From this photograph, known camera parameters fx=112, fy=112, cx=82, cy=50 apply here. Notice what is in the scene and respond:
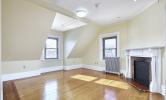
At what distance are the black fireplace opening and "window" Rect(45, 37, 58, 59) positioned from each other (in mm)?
4245

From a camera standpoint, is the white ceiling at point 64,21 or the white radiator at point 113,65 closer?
the white ceiling at point 64,21

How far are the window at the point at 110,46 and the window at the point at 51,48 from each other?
2.79 metres

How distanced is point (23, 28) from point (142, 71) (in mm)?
4182

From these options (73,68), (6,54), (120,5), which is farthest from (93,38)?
(6,54)

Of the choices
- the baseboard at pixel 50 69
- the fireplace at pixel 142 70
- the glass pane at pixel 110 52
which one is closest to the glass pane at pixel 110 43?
the glass pane at pixel 110 52

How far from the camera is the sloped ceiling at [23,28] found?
298cm

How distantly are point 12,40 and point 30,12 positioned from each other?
119 centimetres

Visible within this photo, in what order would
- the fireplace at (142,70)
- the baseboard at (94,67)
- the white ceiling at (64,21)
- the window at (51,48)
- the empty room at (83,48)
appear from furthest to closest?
the baseboard at (94,67) → the window at (51,48) → the white ceiling at (64,21) → the fireplace at (142,70) → the empty room at (83,48)

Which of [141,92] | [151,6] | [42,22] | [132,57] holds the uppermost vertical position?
[151,6]

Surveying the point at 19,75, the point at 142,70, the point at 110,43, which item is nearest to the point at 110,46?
the point at 110,43

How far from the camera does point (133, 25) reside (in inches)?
183

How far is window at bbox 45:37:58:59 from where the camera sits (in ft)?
19.9

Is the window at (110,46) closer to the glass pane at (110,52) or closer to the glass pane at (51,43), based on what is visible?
the glass pane at (110,52)

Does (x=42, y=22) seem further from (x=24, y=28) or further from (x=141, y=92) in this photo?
(x=141, y=92)
